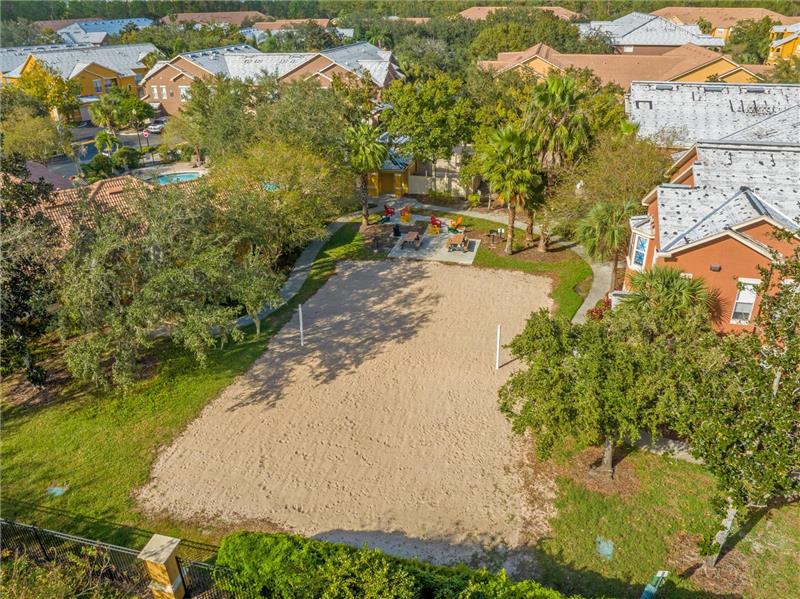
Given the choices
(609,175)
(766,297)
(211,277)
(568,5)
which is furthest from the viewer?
(568,5)

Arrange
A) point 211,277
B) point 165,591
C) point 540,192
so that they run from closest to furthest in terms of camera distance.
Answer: point 165,591, point 211,277, point 540,192

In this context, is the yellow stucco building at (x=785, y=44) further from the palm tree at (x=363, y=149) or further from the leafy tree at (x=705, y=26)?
the palm tree at (x=363, y=149)

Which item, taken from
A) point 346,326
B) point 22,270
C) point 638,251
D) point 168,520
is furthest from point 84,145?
point 638,251

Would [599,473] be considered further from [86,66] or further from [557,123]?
[86,66]

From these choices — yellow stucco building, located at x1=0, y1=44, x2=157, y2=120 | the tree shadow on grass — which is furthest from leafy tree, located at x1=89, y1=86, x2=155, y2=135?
the tree shadow on grass

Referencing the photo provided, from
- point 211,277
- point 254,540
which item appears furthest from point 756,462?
point 211,277

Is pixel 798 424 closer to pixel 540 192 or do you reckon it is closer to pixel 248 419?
pixel 248 419

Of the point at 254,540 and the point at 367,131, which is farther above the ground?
the point at 367,131
